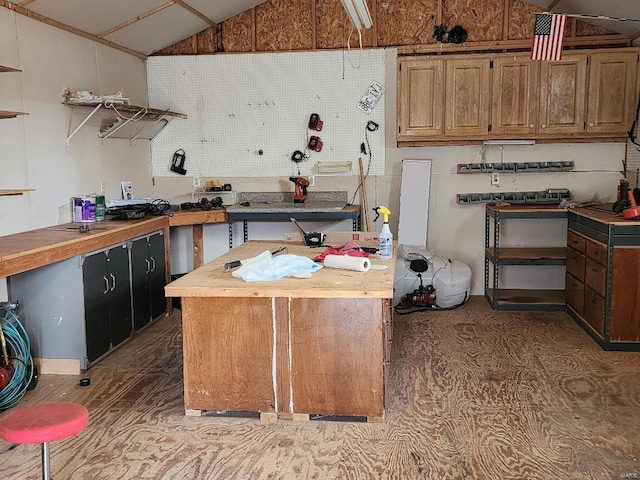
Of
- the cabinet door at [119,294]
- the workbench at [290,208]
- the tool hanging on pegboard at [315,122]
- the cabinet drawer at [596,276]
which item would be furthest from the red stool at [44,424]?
the tool hanging on pegboard at [315,122]

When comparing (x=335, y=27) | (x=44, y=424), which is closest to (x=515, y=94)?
(x=335, y=27)

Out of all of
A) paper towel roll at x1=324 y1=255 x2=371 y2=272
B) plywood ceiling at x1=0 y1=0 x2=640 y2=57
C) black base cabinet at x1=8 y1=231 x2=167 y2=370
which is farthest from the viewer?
plywood ceiling at x1=0 y1=0 x2=640 y2=57

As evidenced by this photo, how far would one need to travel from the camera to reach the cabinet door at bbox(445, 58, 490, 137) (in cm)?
567

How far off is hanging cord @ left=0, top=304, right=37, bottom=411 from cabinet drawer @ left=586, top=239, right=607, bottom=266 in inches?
154

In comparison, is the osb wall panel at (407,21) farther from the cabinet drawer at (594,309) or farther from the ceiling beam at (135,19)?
the cabinet drawer at (594,309)

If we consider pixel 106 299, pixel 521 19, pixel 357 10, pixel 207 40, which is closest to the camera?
pixel 357 10

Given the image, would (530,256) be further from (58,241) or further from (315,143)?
(58,241)

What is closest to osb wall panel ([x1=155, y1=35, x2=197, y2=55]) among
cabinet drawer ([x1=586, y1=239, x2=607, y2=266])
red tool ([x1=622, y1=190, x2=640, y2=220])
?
cabinet drawer ([x1=586, y1=239, x2=607, y2=266])

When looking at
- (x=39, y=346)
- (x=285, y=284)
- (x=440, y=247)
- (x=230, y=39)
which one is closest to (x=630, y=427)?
(x=285, y=284)

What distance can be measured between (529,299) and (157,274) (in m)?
3.36

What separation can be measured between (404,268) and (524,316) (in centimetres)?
113

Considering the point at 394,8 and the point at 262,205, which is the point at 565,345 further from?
the point at 394,8

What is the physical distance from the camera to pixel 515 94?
223 inches

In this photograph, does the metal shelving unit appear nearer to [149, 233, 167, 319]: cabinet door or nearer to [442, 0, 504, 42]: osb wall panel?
[149, 233, 167, 319]: cabinet door
